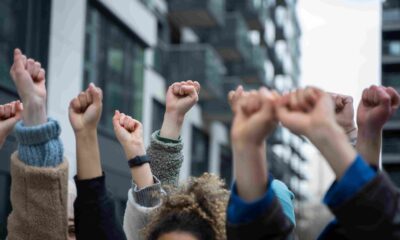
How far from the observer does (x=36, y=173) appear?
2.21 meters

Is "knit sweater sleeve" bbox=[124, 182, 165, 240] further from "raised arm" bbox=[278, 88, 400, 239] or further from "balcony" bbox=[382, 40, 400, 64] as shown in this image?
"balcony" bbox=[382, 40, 400, 64]

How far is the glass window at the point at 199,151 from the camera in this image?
894 inches

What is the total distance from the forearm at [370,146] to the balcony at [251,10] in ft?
96.9

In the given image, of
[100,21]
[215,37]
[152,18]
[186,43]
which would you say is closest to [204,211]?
[100,21]

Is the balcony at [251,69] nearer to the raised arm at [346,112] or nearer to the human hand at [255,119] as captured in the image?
the raised arm at [346,112]

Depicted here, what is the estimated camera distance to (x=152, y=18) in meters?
17.4

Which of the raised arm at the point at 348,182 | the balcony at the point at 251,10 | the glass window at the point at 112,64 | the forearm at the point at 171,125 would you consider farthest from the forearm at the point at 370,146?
the balcony at the point at 251,10

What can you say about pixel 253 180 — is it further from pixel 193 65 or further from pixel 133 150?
pixel 193 65

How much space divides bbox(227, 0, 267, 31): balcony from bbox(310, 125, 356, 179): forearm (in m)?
30.0

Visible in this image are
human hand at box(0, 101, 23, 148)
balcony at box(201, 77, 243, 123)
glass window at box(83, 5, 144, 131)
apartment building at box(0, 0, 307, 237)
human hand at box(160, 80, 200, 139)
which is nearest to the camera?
human hand at box(0, 101, 23, 148)

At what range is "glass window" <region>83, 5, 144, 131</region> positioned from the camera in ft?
44.9

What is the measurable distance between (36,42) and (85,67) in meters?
1.99

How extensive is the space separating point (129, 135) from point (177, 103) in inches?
16.6

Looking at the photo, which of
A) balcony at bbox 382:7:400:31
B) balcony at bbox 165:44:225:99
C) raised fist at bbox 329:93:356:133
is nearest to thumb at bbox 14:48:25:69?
raised fist at bbox 329:93:356:133
